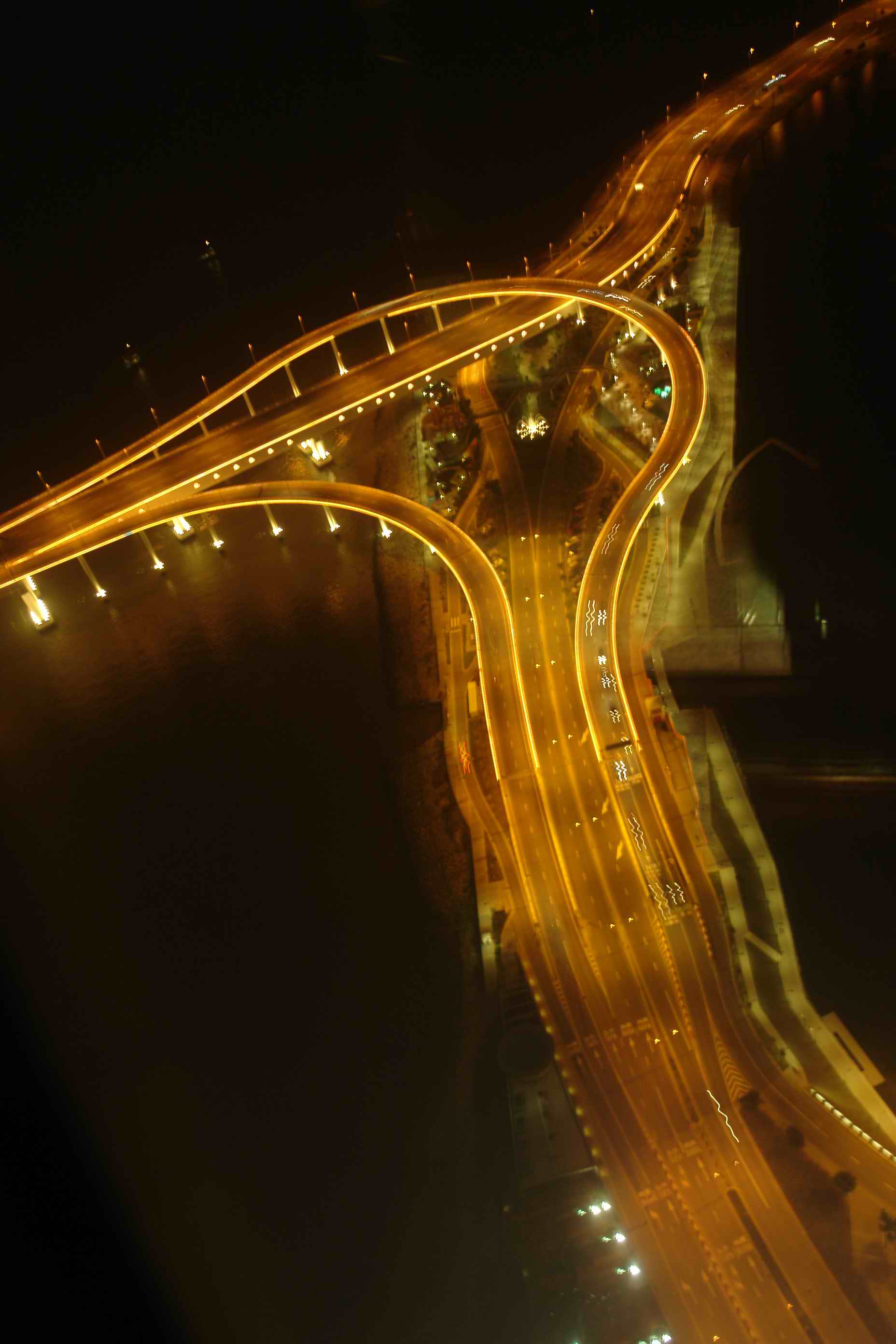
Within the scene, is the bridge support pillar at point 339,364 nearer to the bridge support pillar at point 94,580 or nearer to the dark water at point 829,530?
the bridge support pillar at point 94,580

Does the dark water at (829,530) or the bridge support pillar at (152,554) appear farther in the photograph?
the bridge support pillar at (152,554)

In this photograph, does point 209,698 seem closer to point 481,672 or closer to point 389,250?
point 481,672

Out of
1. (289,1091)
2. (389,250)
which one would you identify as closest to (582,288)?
(389,250)

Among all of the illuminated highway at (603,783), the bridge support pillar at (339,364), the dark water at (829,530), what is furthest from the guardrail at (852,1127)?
the bridge support pillar at (339,364)

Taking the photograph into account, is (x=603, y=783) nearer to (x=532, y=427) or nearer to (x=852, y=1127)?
(x=852, y=1127)

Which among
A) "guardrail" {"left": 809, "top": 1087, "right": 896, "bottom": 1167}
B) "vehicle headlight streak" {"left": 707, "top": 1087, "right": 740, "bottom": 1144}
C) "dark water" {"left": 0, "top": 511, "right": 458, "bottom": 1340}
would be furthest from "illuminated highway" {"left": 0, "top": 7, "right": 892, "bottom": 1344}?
"dark water" {"left": 0, "top": 511, "right": 458, "bottom": 1340}

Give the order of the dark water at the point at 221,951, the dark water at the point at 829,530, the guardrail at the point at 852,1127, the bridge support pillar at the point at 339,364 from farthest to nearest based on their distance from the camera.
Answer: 1. the bridge support pillar at the point at 339,364
2. the dark water at the point at 829,530
3. the dark water at the point at 221,951
4. the guardrail at the point at 852,1127

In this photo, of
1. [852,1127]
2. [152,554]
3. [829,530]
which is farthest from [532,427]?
[852,1127]
